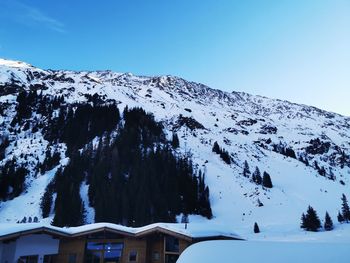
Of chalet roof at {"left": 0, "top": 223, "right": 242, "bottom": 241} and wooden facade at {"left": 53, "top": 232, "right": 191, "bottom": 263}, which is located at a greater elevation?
chalet roof at {"left": 0, "top": 223, "right": 242, "bottom": 241}

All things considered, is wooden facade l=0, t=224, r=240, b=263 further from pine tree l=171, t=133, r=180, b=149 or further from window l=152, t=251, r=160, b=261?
pine tree l=171, t=133, r=180, b=149

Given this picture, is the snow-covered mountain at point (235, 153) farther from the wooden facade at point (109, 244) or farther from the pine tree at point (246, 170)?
the wooden facade at point (109, 244)

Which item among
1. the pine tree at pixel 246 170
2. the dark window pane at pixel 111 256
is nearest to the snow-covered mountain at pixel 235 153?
the pine tree at pixel 246 170

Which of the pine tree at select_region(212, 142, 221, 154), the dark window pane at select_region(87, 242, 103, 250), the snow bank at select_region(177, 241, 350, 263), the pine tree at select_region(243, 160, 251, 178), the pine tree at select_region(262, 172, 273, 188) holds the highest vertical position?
the pine tree at select_region(212, 142, 221, 154)

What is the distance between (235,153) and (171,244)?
85.8m

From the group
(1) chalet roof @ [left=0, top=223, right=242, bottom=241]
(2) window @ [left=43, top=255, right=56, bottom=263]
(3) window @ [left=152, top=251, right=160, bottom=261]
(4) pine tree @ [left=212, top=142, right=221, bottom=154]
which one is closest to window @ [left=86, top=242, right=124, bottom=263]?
(1) chalet roof @ [left=0, top=223, right=242, bottom=241]

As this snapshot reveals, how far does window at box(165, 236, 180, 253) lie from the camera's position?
96.8 ft

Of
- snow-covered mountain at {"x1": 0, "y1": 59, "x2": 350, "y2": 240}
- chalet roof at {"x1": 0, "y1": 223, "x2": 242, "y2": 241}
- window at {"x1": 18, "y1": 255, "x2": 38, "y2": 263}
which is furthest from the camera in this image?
snow-covered mountain at {"x1": 0, "y1": 59, "x2": 350, "y2": 240}

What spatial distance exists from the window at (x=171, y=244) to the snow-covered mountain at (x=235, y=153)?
28.2m

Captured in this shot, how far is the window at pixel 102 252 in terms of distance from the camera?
29.1 m

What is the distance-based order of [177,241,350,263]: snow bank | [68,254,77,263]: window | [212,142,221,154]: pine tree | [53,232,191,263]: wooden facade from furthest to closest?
[212,142,221,154]: pine tree
[53,232,191,263]: wooden facade
[68,254,77,263]: window
[177,241,350,263]: snow bank

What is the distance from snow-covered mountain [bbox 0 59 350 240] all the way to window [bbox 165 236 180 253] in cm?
2817

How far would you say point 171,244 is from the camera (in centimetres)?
2983

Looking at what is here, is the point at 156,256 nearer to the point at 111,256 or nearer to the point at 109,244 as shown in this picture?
the point at 111,256
